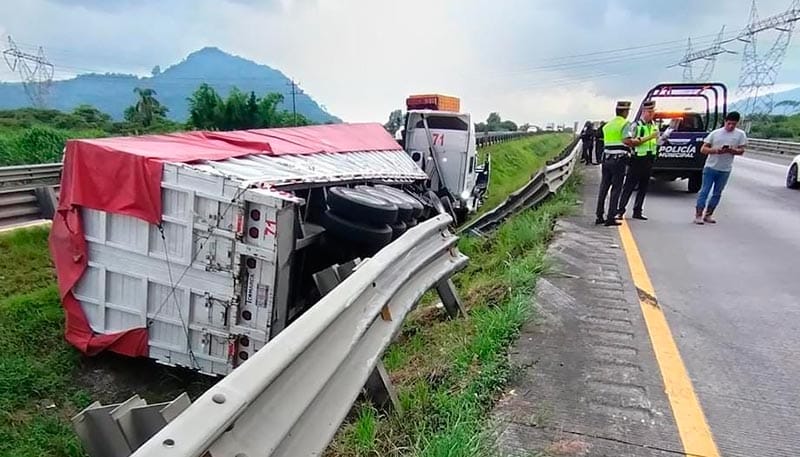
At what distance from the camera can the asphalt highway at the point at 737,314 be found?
7.94ft

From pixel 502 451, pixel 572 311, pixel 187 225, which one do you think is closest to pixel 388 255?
pixel 502 451

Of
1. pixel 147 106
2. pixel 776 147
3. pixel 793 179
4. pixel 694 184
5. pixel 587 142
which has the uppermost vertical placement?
pixel 776 147

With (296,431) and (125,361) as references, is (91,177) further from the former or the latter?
(296,431)

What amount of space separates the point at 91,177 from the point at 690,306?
5.09 metres

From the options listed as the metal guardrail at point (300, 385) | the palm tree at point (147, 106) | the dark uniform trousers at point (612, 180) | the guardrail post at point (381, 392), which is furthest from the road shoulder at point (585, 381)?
the palm tree at point (147, 106)

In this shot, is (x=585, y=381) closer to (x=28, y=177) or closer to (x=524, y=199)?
(x=524, y=199)

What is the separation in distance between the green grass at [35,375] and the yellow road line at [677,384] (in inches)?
171

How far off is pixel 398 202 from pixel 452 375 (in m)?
3.96

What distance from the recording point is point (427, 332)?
3992mm

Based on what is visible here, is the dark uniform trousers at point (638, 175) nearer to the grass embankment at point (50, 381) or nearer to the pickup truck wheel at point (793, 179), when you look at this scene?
the grass embankment at point (50, 381)

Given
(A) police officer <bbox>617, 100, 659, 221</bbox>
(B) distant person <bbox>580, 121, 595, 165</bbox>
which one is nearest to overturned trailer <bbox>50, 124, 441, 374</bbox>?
(A) police officer <bbox>617, 100, 659, 221</bbox>

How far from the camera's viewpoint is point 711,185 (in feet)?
26.2

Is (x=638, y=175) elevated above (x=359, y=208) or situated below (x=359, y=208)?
above

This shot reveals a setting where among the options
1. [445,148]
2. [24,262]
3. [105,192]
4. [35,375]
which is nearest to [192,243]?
[105,192]
